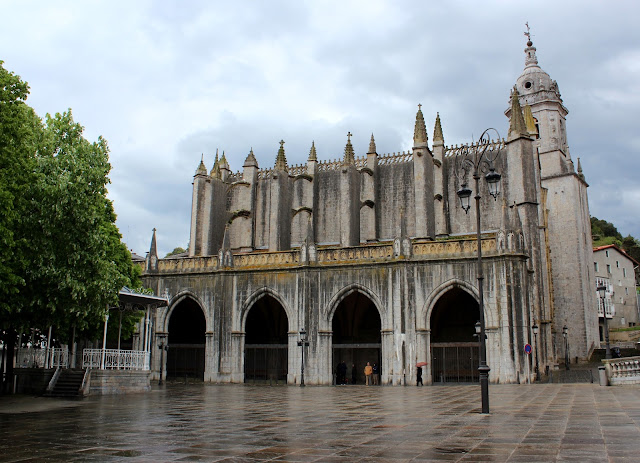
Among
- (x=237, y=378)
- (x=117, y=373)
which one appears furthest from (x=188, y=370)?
(x=117, y=373)

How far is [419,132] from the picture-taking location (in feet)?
132

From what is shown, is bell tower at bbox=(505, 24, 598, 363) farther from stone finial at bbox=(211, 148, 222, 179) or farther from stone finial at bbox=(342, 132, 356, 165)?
stone finial at bbox=(211, 148, 222, 179)

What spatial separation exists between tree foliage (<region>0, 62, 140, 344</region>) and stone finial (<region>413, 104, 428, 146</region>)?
22840 mm

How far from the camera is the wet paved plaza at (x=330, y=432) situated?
853cm

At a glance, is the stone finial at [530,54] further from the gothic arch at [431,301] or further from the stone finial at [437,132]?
the gothic arch at [431,301]

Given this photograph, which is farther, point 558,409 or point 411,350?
point 411,350

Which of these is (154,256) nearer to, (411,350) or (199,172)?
(199,172)

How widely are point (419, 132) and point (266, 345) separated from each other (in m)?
17.8

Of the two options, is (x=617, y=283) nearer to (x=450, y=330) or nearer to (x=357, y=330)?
(x=450, y=330)

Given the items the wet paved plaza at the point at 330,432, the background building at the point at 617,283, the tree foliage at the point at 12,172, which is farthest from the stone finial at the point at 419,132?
the background building at the point at 617,283

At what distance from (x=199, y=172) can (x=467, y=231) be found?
21371 mm

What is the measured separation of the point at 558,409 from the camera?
15.2 metres

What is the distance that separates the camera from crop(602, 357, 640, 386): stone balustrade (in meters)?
24.7

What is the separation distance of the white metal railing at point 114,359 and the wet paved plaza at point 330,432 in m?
7.76
